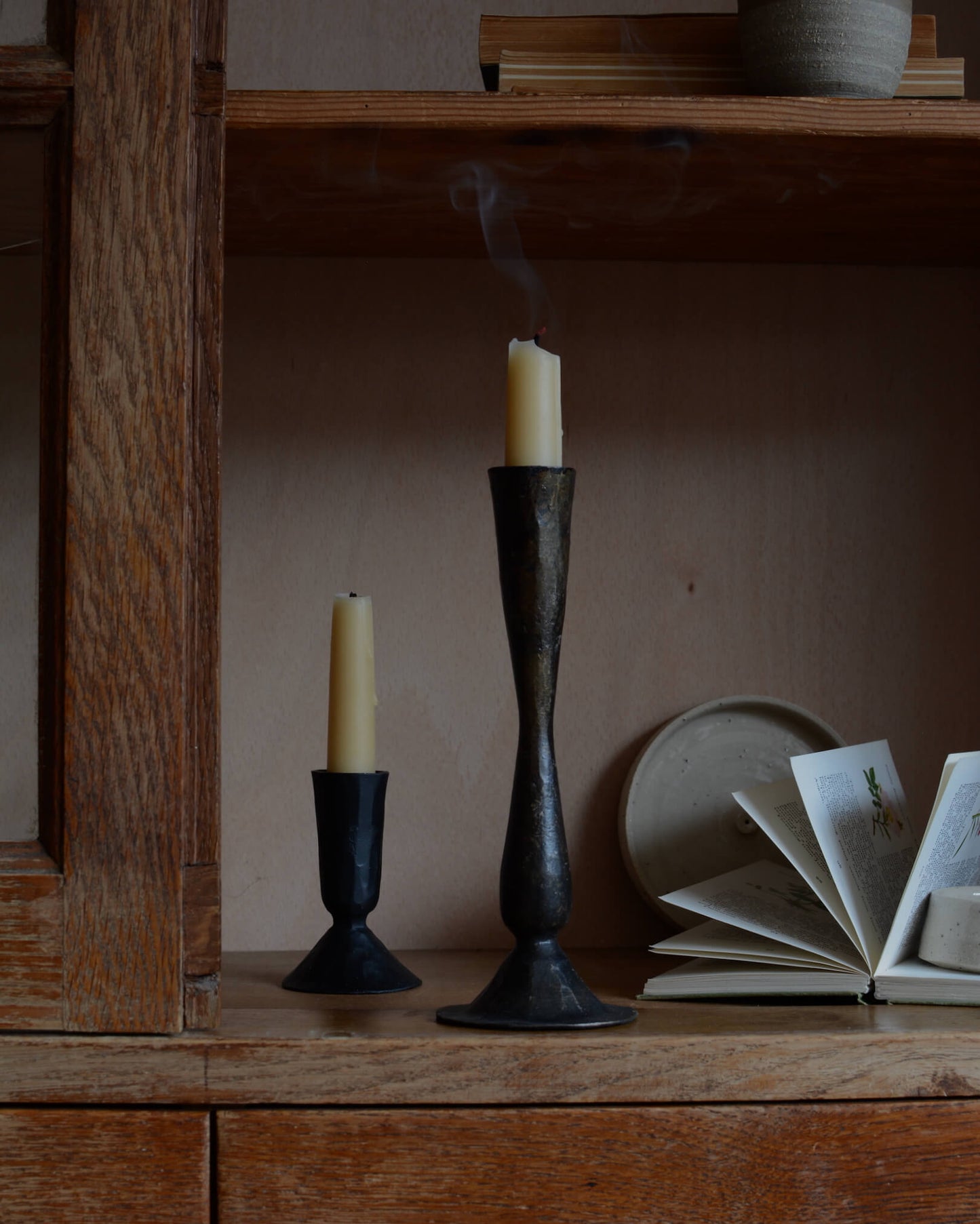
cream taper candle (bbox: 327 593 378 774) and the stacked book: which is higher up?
the stacked book

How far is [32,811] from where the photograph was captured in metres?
0.68

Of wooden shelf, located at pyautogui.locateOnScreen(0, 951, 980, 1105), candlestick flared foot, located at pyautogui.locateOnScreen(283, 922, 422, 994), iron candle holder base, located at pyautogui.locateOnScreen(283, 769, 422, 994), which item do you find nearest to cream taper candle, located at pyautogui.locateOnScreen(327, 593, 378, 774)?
iron candle holder base, located at pyautogui.locateOnScreen(283, 769, 422, 994)

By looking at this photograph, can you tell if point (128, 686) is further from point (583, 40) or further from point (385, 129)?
point (583, 40)

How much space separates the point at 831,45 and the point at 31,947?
75 centimetres

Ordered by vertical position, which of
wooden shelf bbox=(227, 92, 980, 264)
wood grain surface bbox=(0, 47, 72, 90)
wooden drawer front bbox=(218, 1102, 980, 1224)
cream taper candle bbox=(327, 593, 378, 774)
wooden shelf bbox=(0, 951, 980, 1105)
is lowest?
wooden drawer front bbox=(218, 1102, 980, 1224)

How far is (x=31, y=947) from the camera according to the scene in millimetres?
667

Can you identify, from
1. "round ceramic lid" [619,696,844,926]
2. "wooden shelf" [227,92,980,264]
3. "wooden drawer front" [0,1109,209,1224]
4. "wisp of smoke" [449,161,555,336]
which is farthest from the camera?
"round ceramic lid" [619,696,844,926]

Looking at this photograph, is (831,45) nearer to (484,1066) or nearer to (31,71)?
(31,71)

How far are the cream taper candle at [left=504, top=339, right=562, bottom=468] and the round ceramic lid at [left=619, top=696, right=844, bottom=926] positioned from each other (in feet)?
1.33

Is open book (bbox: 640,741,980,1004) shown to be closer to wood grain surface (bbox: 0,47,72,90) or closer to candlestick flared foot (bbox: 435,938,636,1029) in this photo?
candlestick flared foot (bbox: 435,938,636,1029)

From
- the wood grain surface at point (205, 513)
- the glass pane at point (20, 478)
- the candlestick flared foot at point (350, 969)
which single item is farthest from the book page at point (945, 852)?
the glass pane at point (20, 478)

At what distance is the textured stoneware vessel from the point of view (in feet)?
2.57

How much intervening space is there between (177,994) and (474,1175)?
0.19 m

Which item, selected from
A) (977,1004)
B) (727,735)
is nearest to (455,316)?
(727,735)
